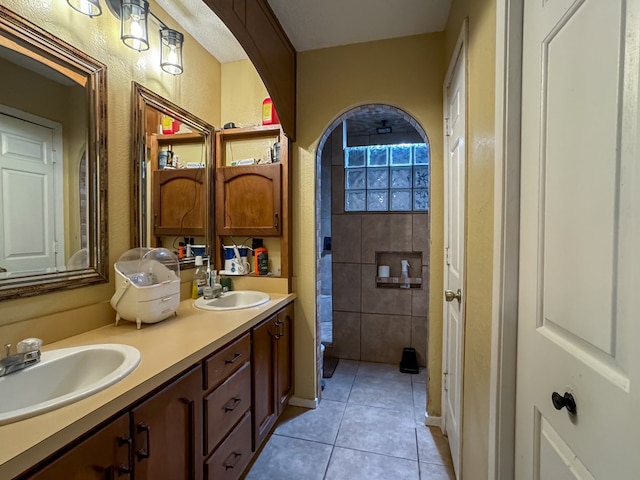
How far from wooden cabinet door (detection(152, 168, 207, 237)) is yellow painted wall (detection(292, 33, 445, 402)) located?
678 mm

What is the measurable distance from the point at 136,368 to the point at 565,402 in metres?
1.17

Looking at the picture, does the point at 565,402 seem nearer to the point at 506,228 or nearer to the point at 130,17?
the point at 506,228

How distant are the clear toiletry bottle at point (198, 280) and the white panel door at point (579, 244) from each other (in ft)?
5.91

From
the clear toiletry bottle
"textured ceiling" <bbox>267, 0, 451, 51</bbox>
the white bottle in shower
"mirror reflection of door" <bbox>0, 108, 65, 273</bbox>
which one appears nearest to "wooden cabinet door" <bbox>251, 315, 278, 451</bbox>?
the clear toiletry bottle

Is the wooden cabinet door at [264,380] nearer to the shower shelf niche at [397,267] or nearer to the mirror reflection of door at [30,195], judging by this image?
the mirror reflection of door at [30,195]

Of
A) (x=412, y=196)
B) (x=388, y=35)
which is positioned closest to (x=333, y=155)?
(x=412, y=196)

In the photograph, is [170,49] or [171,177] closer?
[170,49]

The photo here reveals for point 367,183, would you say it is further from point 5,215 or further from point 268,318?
point 5,215

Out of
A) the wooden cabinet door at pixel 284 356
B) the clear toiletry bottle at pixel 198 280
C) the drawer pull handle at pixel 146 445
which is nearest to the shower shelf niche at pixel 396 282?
the wooden cabinet door at pixel 284 356

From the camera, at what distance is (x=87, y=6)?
4.25ft

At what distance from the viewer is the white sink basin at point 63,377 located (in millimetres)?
786

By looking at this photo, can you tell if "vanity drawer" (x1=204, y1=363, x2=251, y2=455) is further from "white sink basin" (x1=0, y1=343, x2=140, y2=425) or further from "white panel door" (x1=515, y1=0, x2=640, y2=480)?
"white panel door" (x1=515, y1=0, x2=640, y2=480)

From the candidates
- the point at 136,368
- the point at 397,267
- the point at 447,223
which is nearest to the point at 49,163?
the point at 136,368

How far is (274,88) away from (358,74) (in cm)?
64
